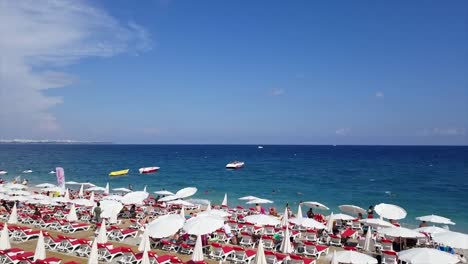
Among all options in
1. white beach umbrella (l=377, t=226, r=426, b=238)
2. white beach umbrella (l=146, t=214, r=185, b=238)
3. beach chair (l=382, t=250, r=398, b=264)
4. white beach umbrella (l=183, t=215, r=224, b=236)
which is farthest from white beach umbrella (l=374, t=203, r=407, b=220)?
white beach umbrella (l=146, t=214, r=185, b=238)

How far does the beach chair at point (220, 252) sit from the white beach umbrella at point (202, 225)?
931 millimetres

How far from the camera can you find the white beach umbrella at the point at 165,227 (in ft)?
41.5

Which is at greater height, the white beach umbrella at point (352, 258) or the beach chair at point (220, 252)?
the white beach umbrella at point (352, 258)

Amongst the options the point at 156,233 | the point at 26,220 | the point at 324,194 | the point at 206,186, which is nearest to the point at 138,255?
the point at 156,233

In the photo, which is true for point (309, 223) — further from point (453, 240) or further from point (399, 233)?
point (453, 240)

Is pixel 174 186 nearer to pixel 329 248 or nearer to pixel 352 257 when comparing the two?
pixel 329 248

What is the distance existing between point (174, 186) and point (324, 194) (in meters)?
19.5

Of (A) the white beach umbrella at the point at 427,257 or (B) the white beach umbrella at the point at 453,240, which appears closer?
(A) the white beach umbrella at the point at 427,257

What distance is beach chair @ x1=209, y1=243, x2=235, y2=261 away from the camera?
510 inches

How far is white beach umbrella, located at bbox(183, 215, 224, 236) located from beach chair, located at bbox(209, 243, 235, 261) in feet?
3.06

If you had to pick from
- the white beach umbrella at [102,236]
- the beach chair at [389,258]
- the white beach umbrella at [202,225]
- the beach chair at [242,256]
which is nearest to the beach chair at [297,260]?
the beach chair at [242,256]

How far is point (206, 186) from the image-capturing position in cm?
4653

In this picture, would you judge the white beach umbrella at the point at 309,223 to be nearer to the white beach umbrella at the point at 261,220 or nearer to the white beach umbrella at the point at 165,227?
the white beach umbrella at the point at 261,220

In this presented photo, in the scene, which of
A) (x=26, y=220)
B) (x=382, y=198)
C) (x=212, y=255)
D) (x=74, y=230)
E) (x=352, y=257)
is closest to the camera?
(x=352, y=257)
